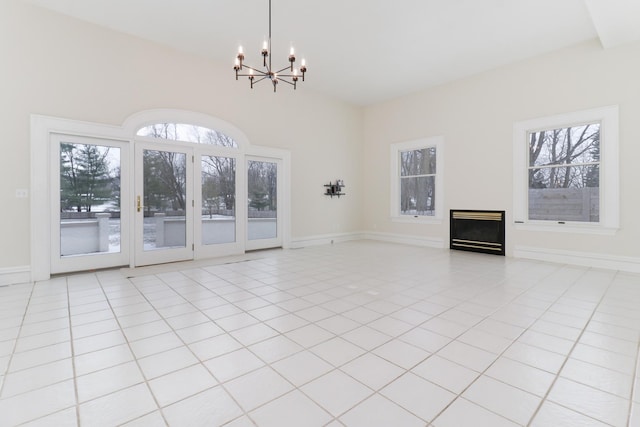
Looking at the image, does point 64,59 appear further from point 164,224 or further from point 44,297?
point 44,297

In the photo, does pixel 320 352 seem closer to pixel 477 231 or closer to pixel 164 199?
pixel 164 199

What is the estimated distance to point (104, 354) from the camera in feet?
7.11

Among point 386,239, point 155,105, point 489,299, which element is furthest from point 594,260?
point 155,105

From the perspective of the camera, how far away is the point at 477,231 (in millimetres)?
6301

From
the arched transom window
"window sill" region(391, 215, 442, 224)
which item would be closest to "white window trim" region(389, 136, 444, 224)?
"window sill" region(391, 215, 442, 224)

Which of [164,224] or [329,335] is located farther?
[164,224]

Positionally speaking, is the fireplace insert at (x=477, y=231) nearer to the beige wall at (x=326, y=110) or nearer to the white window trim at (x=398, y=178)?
the beige wall at (x=326, y=110)

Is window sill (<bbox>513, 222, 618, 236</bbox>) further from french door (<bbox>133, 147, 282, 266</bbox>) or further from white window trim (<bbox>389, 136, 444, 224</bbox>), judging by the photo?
french door (<bbox>133, 147, 282, 266</bbox>)

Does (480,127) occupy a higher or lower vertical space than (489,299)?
higher

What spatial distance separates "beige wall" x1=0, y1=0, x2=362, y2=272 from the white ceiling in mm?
299

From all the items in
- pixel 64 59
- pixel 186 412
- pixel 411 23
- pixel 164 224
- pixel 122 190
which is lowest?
pixel 186 412

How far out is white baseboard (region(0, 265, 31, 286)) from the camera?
3906 millimetres

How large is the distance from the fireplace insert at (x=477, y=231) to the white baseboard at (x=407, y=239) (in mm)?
300

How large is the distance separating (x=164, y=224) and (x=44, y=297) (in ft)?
6.67
